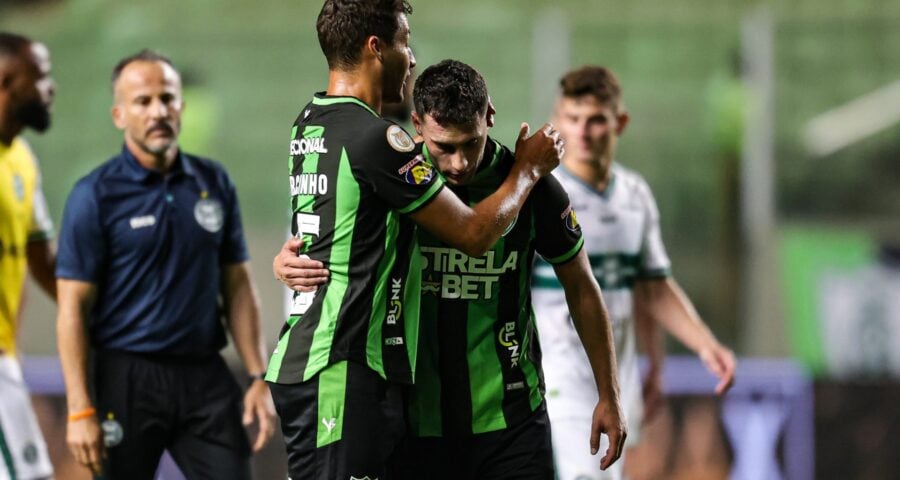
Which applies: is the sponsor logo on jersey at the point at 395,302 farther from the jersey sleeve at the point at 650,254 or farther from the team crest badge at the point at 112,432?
the jersey sleeve at the point at 650,254

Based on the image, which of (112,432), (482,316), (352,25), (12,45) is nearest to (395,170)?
(352,25)

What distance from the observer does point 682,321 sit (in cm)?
564

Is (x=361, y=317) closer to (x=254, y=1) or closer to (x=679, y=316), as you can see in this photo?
(x=679, y=316)

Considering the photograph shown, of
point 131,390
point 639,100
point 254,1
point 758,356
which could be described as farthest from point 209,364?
Result: point 254,1

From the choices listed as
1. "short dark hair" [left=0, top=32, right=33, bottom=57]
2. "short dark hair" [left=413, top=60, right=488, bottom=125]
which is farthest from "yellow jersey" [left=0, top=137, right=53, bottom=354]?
"short dark hair" [left=413, top=60, right=488, bottom=125]

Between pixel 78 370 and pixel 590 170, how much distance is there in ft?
7.29

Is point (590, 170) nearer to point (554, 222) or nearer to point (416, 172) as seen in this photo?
point (554, 222)

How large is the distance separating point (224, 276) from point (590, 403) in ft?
5.05

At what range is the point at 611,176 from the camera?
579 cm

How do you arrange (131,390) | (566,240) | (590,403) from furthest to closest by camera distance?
1. (590,403)
2. (131,390)
3. (566,240)

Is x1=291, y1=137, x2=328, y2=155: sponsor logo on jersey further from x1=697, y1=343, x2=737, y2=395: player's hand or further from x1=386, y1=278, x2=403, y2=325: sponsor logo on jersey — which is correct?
x1=697, y1=343, x2=737, y2=395: player's hand

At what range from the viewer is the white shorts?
17.0 feet

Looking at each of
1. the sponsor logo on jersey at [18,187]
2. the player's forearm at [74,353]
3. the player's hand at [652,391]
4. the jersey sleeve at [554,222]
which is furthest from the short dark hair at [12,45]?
the player's hand at [652,391]

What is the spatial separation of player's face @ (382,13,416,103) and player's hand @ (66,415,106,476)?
1701mm
